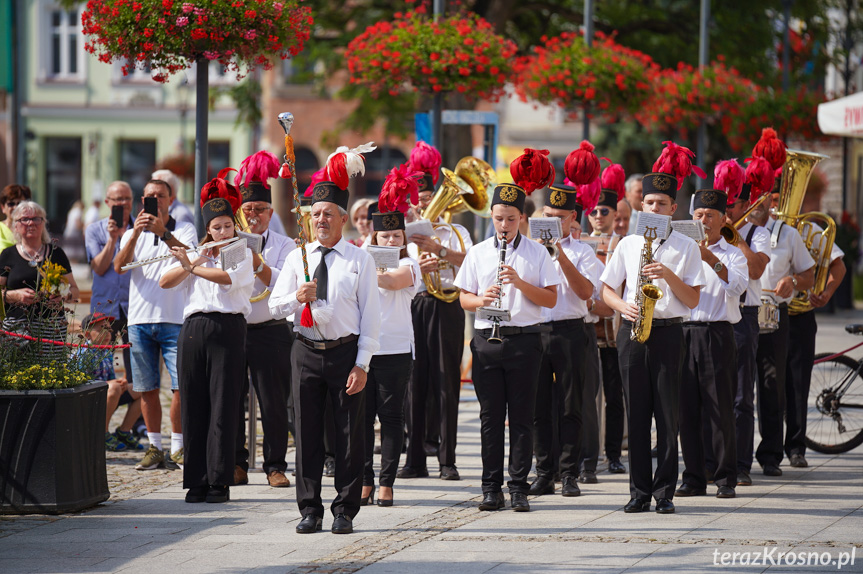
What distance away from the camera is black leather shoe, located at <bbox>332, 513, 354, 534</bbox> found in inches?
284

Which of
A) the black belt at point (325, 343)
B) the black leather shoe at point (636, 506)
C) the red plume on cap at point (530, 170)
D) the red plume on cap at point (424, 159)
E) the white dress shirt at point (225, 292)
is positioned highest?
the red plume on cap at point (424, 159)

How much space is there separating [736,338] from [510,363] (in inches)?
82.9

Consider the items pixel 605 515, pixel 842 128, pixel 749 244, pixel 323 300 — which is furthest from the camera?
pixel 842 128

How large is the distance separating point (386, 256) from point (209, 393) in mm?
1478

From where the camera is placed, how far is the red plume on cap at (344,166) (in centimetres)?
727

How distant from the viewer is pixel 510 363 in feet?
25.8

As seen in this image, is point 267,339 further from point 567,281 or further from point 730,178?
point 730,178

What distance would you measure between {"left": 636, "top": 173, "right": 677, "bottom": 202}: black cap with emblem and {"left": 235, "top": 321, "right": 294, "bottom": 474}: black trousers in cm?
273

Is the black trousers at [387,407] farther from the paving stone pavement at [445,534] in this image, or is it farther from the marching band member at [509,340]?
the marching band member at [509,340]

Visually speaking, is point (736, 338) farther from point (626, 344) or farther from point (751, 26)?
point (751, 26)

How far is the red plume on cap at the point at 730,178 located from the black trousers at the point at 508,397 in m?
1.95

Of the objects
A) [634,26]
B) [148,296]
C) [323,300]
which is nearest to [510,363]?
[323,300]

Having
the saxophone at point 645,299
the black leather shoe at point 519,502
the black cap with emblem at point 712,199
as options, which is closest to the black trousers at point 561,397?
the black leather shoe at point 519,502

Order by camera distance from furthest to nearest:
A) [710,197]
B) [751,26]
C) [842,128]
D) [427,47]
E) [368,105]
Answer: [368,105], [751,26], [427,47], [842,128], [710,197]
